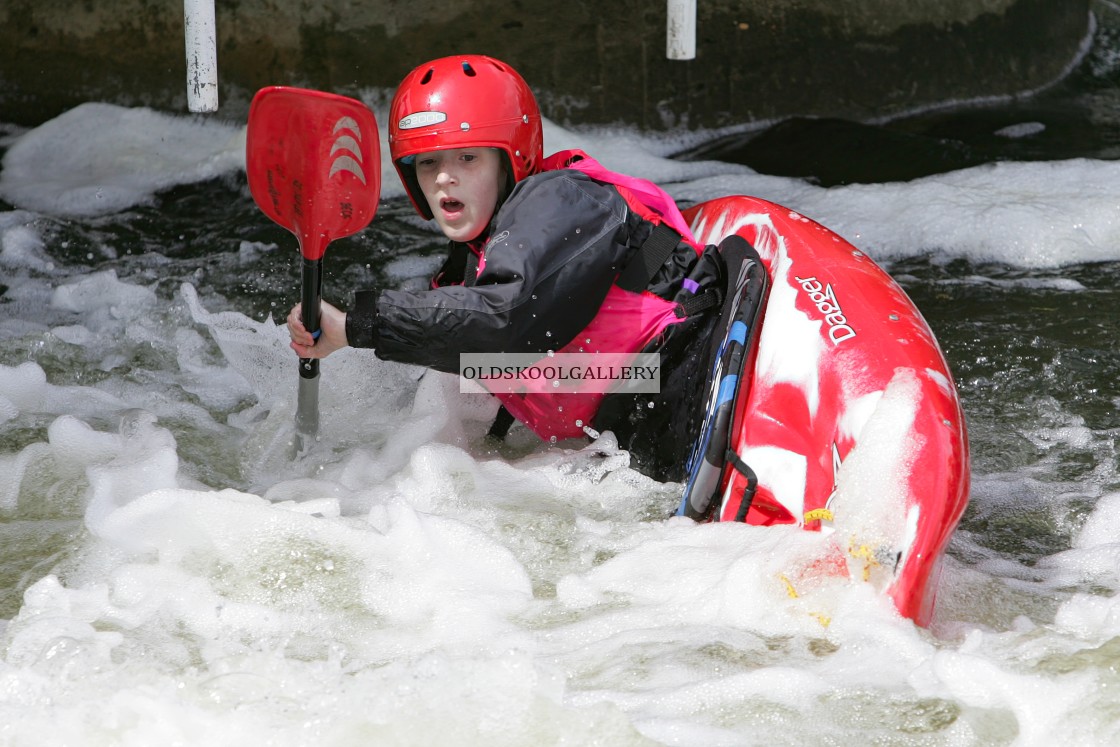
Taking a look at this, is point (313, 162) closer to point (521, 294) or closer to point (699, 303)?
point (521, 294)

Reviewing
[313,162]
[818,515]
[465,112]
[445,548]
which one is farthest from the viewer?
[313,162]

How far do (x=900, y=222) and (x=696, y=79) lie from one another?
59.4 inches

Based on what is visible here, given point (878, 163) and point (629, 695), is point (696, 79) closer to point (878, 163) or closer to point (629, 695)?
point (878, 163)

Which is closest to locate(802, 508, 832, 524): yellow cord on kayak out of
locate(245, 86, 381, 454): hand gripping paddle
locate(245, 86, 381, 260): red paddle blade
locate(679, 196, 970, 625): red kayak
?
locate(679, 196, 970, 625): red kayak

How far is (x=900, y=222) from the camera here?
456 cm

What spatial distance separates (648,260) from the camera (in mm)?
2494

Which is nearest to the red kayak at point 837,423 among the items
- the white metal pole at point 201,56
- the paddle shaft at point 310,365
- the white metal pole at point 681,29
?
the paddle shaft at point 310,365

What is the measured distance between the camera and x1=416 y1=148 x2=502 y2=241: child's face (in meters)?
2.51

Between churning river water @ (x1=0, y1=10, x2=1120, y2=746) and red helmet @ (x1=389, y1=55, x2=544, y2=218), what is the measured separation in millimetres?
640

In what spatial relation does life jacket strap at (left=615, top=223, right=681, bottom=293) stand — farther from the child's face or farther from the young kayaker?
the child's face

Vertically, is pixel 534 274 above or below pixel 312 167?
below

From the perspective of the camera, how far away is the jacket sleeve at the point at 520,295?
2291 mm

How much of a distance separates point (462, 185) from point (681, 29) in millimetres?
1957

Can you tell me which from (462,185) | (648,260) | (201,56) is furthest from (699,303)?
(201,56)
